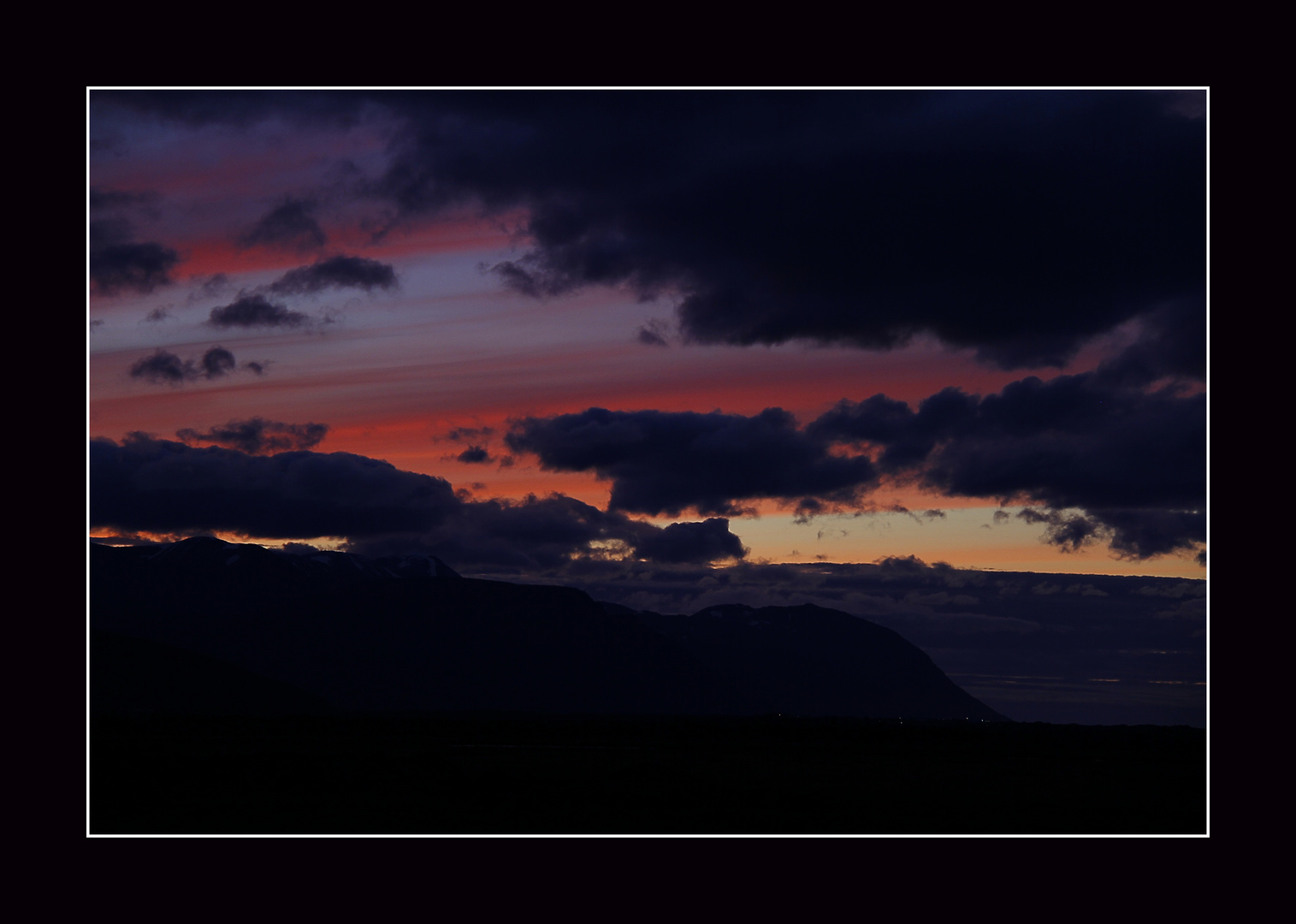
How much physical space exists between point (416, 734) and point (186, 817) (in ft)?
Result: 409

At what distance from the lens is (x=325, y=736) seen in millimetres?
174125

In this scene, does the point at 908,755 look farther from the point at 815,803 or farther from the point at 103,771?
the point at 103,771

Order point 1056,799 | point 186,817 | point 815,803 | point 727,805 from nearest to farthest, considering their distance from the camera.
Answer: point 186,817, point 727,805, point 815,803, point 1056,799

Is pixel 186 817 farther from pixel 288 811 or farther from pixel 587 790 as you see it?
pixel 587 790

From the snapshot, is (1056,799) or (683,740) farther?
(683,740)
